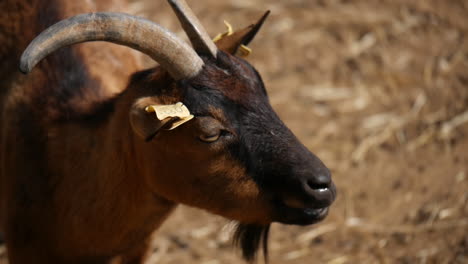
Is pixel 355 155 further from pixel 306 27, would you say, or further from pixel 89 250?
pixel 89 250

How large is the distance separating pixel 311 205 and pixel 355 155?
3560 mm

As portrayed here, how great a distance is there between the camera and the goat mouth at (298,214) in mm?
3639

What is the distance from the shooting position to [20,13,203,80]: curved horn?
3289mm

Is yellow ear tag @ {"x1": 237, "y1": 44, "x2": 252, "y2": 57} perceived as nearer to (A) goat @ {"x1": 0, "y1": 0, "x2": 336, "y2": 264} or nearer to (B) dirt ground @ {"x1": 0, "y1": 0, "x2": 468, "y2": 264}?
(A) goat @ {"x1": 0, "y1": 0, "x2": 336, "y2": 264}

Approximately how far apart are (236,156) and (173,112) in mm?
453

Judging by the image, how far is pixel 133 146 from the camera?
3873 millimetres

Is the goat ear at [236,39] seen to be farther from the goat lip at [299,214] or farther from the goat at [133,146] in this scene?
the goat lip at [299,214]

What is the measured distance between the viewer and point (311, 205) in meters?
3.53

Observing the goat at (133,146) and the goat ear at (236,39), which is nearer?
the goat at (133,146)

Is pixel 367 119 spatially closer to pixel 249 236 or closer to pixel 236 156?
pixel 249 236

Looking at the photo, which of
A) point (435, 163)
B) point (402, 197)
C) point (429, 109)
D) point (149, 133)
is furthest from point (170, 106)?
point (429, 109)

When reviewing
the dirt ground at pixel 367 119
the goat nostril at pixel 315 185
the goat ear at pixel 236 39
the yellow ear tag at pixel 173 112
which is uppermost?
the yellow ear tag at pixel 173 112

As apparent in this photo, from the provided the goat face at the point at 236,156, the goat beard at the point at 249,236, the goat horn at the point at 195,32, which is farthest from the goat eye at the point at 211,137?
the goat beard at the point at 249,236

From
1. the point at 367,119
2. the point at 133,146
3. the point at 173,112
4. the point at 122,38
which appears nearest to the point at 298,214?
the point at 173,112
